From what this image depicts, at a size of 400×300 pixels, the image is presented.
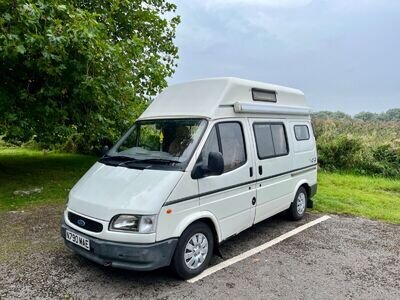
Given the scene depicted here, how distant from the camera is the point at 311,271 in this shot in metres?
4.18

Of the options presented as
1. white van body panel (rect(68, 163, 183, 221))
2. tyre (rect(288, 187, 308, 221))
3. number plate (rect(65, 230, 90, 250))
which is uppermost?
white van body panel (rect(68, 163, 183, 221))

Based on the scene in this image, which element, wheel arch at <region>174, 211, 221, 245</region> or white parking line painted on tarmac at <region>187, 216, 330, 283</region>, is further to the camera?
white parking line painted on tarmac at <region>187, 216, 330, 283</region>

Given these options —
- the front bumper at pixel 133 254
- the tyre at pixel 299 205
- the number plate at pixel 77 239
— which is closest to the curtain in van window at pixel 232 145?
the front bumper at pixel 133 254

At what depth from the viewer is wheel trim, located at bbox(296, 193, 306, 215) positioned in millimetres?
6271

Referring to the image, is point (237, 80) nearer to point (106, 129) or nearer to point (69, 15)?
point (69, 15)

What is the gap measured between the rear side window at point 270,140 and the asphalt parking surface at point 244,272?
1438 millimetres

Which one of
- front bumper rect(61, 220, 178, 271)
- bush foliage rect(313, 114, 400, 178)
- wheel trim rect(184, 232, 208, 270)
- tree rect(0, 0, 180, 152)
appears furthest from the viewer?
bush foliage rect(313, 114, 400, 178)

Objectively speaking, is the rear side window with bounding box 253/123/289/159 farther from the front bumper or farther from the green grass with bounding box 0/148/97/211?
the green grass with bounding box 0/148/97/211

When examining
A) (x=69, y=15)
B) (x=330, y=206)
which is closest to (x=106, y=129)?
(x=69, y=15)

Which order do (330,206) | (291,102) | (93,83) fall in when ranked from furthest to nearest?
(330,206) → (93,83) → (291,102)

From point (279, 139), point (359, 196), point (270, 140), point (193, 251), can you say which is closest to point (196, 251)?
point (193, 251)

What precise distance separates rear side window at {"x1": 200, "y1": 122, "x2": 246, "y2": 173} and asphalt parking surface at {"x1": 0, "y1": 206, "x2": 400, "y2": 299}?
1388 mm

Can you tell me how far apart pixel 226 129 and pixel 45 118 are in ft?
17.5

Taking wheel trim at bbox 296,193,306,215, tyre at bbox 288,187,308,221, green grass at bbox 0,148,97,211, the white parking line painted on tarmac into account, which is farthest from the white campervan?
green grass at bbox 0,148,97,211
